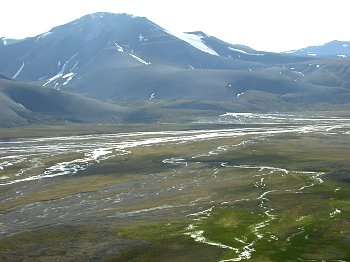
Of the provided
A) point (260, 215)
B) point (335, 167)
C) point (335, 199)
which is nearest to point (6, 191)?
point (260, 215)

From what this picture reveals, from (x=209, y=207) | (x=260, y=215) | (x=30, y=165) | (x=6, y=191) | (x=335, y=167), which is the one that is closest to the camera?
(x=260, y=215)

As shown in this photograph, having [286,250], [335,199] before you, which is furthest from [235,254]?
[335,199]

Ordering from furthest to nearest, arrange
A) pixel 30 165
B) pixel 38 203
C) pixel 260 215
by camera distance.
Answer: pixel 30 165 < pixel 38 203 < pixel 260 215

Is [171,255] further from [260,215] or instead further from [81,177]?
[81,177]

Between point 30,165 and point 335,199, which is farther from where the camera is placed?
point 30,165

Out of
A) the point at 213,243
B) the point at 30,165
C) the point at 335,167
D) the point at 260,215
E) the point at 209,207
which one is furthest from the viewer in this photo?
the point at 30,165

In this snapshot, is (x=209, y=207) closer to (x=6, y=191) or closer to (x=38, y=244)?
(x=38, y=244)
